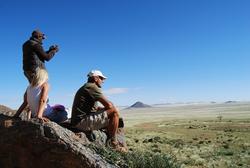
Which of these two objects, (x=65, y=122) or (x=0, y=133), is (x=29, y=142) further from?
(x=65, y=122)

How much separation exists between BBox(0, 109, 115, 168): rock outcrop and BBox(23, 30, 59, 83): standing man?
1847mm

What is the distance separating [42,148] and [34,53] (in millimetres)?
2802

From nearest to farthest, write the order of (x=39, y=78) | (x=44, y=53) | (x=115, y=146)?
(x=39, y=78) < (x=115, y=146) < (x=44, y=53)

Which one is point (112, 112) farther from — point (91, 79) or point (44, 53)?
point (44, 53)

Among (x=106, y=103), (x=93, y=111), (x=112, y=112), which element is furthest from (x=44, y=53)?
(x=112, y=112)

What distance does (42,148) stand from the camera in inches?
336

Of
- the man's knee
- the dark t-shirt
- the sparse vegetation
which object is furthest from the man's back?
the sparse vegetation

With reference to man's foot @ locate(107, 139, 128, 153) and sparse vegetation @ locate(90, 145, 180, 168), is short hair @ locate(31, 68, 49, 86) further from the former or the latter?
man's foot @ locate(107, 139, 128, 153)

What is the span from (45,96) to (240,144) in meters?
28.3

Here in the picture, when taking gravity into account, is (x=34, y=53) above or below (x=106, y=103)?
above

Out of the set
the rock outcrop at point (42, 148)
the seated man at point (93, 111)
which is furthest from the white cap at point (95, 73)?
the rock outcrop at point (42, 148)

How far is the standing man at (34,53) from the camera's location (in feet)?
34.0

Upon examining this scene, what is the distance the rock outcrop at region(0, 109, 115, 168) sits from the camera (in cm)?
836

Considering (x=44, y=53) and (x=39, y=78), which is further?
(x=44, y=53)
